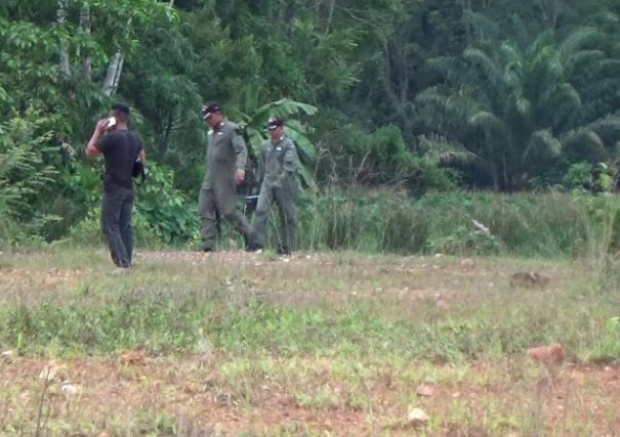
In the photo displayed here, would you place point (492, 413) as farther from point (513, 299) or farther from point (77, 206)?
point (77, 206)

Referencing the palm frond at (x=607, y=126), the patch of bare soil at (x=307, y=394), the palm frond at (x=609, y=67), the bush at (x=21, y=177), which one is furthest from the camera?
the palm frond at (x=609, y=67)

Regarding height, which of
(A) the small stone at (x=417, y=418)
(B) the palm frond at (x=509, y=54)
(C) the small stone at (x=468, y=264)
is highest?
(A) the small stone at (x=417, y=418)

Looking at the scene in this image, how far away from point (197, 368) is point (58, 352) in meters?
0.81

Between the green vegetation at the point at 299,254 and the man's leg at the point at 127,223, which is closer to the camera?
the green vegetation at the point at 299,254

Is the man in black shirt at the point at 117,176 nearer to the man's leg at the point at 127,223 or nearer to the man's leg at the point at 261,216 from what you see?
the man's leg at the point at 127,223

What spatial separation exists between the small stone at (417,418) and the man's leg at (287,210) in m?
7.60

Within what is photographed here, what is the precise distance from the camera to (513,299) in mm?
8961

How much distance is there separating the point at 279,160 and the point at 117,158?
8.87 ft

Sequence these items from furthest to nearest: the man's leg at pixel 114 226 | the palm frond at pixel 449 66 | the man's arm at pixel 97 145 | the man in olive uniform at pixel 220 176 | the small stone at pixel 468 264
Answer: the palm frond at pixel 449 66 → the man in olive uniform at pixel 220 176 → the small stone at pixel 468 264 → the man's arm at pixel 97 145 → the man's leg at pixel 114 226

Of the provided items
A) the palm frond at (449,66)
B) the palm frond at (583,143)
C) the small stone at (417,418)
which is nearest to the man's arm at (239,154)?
the small stone at (417,418)

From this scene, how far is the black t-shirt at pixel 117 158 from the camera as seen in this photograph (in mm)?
10859

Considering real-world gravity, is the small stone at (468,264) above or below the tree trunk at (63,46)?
below

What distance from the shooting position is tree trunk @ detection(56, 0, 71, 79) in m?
16.2

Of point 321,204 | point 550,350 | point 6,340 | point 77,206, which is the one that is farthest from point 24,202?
point 550,350
